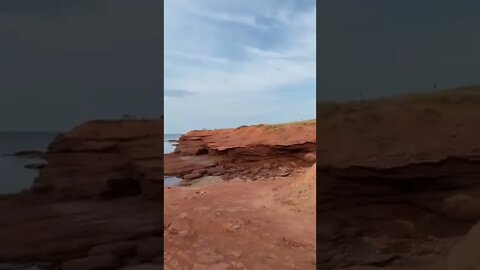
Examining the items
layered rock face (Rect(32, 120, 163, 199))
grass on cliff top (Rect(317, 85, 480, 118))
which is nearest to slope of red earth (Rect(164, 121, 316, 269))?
layered rock face (Rect(32, 120, 163, 199))

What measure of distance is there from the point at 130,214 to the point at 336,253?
40.4 inches

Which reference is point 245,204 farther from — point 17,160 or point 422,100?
point 17,160

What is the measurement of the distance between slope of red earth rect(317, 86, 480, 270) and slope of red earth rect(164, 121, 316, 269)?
0.89m

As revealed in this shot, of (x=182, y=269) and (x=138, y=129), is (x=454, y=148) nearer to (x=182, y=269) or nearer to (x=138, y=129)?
(x=138, y=129)

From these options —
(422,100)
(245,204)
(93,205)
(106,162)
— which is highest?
(422,100)

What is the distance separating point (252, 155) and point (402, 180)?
6180mm

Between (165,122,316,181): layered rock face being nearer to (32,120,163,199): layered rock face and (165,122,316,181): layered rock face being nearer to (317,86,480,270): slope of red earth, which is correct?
(317,86,480,270): slope of red earth

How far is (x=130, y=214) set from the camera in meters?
2.01

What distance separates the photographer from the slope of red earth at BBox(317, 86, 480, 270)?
2.08 m

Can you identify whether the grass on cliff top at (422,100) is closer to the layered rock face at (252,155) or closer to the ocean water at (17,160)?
the ocean water at (17,160)

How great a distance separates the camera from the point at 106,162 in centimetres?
194

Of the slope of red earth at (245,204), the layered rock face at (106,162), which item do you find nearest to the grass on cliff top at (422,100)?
the layered rock face at (106,162)

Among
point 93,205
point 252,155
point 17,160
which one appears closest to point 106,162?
point 93,205

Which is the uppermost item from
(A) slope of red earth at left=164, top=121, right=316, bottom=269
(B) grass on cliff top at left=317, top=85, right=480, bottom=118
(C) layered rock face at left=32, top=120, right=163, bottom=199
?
(B) grass on cliff top at left=317, top=85, right=480, bottom=118
